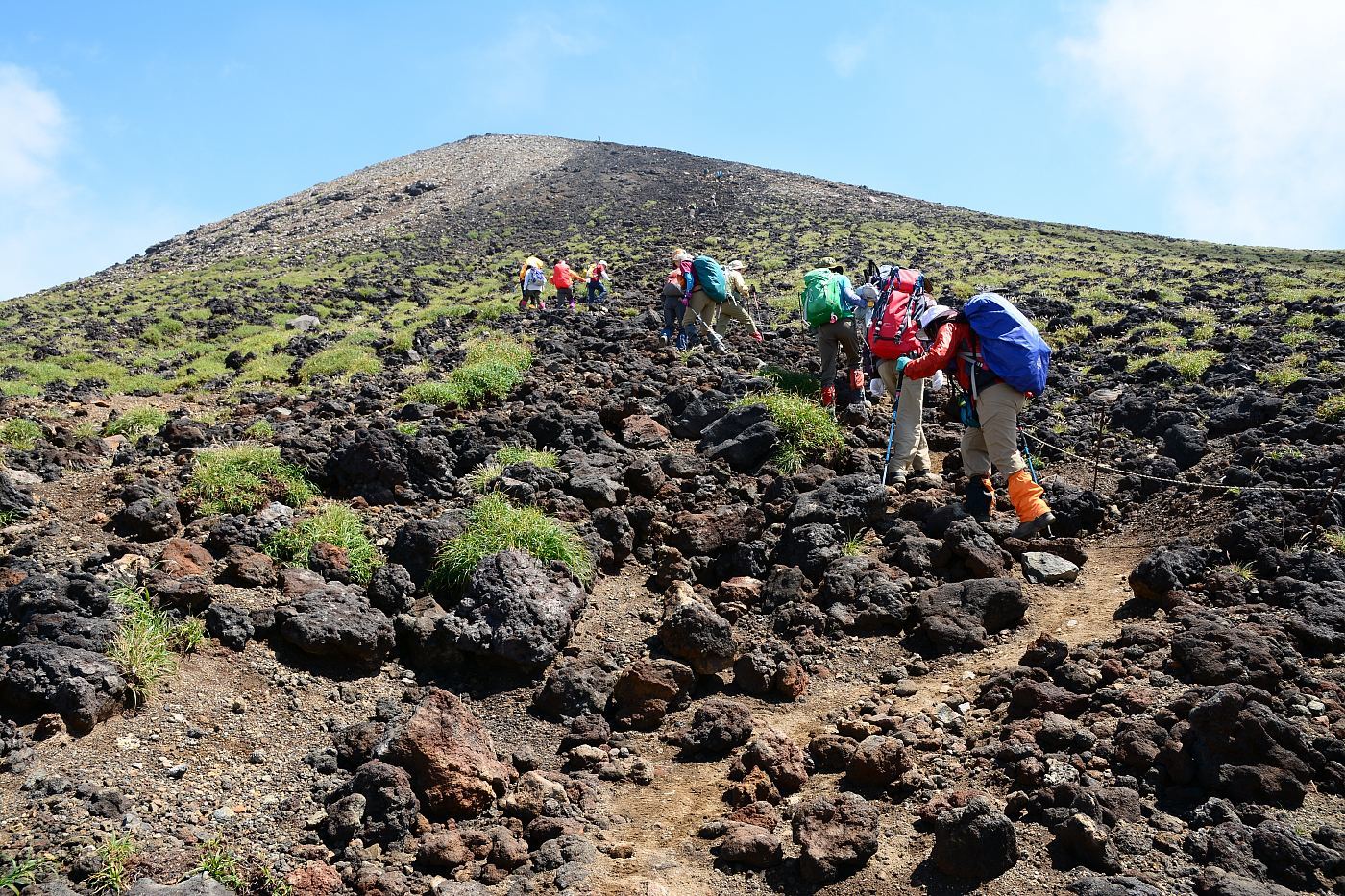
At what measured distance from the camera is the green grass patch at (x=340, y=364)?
14.3 m

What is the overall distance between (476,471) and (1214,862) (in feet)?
21.4

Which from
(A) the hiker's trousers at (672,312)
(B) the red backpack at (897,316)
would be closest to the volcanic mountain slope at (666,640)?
(B) the red backpack at (897,316)

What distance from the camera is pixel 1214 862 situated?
3639 millimetres

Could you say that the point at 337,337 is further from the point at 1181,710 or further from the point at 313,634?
the point at 1181,710

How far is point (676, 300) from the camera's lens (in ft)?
47.6

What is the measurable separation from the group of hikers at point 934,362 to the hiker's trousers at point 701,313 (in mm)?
429

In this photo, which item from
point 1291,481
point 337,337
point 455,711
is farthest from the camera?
point 337,337

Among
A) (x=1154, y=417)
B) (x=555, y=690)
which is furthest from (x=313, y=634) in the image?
(x=1154, y=417)

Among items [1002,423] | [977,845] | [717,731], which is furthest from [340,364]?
[977,845]

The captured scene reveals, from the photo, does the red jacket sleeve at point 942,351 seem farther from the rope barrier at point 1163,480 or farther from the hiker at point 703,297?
the hiker at point 703,297

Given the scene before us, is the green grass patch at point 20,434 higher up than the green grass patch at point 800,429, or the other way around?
the green grass patch at point 800,429

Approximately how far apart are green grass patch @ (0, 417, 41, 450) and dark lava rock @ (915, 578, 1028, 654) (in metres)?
8.38

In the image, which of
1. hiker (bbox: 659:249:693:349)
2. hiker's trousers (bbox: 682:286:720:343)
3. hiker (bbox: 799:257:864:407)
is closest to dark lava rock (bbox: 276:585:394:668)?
hiker (bbox: 799:257:864:407)

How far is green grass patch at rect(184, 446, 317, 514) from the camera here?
7.31m
